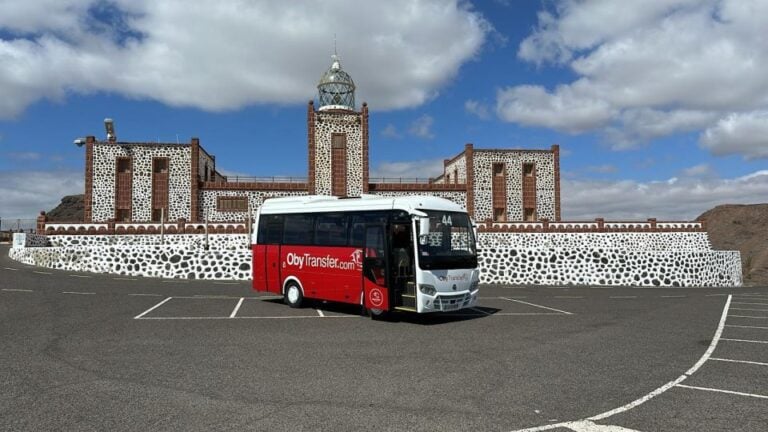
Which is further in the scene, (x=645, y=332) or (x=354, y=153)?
(x=354, y=153)

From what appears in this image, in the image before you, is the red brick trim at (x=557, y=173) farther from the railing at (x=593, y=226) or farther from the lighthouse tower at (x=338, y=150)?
the lighthouse tower at (x=338, y=150)

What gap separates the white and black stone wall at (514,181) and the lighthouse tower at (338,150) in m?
8.70

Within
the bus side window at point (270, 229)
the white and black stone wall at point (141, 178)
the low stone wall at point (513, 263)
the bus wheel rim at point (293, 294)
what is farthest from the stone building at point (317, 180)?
the bus wheel rim at point (293, 294)

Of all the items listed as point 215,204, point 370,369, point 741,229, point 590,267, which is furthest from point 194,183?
point 741,229

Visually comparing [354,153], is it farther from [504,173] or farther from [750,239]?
[750,239]

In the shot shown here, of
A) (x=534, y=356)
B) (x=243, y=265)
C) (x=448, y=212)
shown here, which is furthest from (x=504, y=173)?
(x=534, y=356)

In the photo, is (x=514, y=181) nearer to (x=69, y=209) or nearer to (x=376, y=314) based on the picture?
(x=376, y=314)

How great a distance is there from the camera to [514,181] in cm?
3734

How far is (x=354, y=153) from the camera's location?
34.5 m

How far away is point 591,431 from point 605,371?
2507mm

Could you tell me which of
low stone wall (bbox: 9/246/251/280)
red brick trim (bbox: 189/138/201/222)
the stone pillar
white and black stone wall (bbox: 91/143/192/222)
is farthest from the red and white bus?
white and black stone wall (bbox: 91/143/192/222)

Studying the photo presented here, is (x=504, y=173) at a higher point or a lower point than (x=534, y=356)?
higher

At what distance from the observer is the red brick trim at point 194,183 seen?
33312 mm

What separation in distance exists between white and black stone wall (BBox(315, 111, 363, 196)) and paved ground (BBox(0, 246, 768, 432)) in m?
21.8
